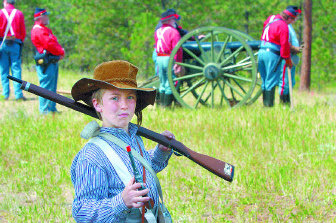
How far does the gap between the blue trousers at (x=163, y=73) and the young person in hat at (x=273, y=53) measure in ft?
5.57

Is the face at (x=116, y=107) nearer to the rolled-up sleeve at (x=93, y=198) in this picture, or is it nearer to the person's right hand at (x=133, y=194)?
the rolled-up sleeve at (x=93, y=198)

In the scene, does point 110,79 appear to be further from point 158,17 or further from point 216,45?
point 158,17

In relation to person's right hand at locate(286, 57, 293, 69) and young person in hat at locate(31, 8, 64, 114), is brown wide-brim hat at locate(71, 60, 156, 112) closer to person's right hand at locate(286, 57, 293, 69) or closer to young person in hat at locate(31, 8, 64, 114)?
young person in hat at locate(31, 8, 64, 114)

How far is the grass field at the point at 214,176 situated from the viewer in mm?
3785

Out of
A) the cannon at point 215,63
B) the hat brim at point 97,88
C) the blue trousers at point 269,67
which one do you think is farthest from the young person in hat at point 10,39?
the hat brim at point 97,88

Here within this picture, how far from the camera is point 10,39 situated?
941 centimetres

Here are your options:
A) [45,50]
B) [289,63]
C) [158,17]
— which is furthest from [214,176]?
[158,17]

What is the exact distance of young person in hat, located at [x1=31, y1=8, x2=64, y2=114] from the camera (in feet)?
24.8

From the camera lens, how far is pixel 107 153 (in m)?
1.99

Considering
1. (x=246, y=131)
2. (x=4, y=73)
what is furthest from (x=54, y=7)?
(x=246, y=131)

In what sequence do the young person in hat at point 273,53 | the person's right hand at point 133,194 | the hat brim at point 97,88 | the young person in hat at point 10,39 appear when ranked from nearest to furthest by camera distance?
1. the person's right hand at point 133,194
2. the hat brim at point 97,88
3. the young person in hat at point 273,53
4. the young person in hat at point 10,39

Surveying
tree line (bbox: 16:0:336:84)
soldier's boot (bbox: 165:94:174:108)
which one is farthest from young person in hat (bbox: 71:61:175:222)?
tree line (bbox: 16:0:336:84)

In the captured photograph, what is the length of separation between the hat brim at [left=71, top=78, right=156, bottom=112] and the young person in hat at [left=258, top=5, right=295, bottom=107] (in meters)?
5.64

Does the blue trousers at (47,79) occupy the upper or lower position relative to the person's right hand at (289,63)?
lower
